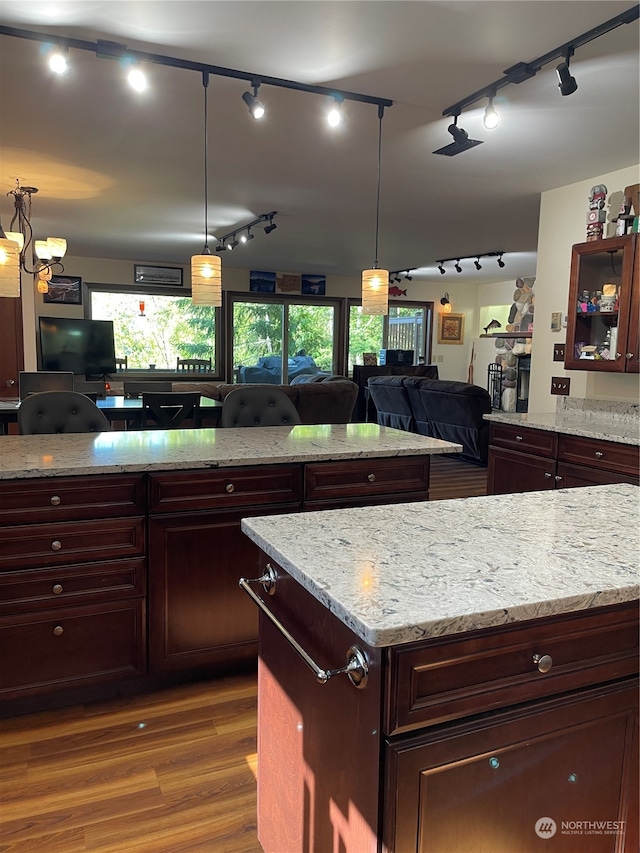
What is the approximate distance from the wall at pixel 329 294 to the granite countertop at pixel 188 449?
4073 millimetres

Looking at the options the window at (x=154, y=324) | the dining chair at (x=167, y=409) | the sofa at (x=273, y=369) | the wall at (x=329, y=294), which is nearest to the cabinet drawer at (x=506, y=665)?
the dining chair at (x=167, y=409)

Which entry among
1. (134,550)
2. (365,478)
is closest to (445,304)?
(365,478)

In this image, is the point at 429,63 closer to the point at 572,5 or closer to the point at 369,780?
the point at 572,5

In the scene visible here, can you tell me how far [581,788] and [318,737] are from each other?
1.61ft

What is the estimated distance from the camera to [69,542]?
207 centimetres

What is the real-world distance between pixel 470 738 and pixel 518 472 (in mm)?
3100

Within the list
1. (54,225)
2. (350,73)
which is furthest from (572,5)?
(54,225)

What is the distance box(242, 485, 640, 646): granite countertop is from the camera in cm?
95

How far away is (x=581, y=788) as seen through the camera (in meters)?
1.10

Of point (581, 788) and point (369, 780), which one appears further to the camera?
point (581, 788)

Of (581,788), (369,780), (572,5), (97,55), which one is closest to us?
(369,780)

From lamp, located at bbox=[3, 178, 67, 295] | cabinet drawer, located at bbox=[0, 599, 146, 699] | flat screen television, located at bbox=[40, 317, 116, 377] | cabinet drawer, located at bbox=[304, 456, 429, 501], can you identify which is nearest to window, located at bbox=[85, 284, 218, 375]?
flat screen television, located at bbox=[40, 317, 116, 377]

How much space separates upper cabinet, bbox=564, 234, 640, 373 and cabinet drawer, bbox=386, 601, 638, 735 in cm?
283

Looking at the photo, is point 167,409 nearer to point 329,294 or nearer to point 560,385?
point 560,385
